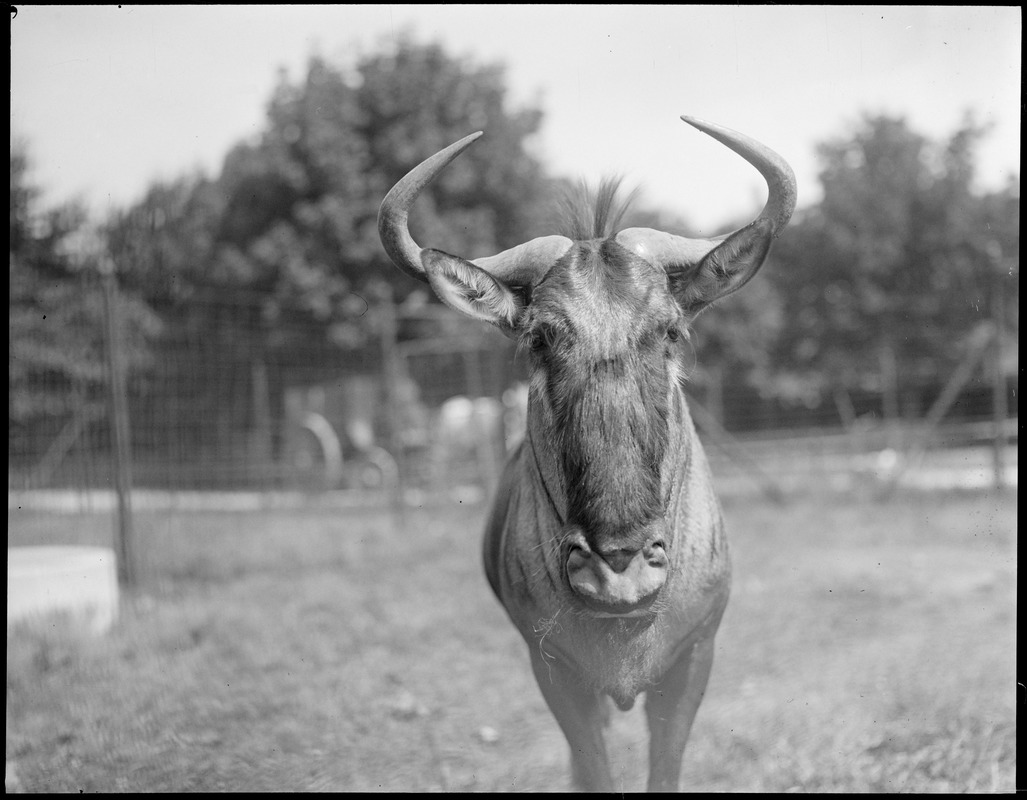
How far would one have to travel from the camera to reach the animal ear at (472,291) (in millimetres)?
2920

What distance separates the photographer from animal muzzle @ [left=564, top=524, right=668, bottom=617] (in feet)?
8.15

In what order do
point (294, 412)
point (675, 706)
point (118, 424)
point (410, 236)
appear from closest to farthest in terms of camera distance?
point (410, 236)
point (675, 706)
point (118, 424)
point (294, 412)

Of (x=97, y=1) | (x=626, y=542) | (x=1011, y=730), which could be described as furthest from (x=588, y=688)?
(x=97, y=1)

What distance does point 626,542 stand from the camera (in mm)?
2506

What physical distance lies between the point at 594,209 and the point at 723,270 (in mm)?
801

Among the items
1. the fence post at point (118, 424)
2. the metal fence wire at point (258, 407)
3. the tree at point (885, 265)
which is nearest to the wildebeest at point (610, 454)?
the metal fence wire at point (258, 407)

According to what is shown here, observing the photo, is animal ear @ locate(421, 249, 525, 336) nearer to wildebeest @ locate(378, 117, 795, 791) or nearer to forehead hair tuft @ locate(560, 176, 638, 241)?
wildebeest @ locate(378, 117, 795, 791)

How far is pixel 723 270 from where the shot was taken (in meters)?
2.96

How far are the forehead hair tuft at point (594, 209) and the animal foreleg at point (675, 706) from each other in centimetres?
181

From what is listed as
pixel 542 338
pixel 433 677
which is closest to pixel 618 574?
pixel 542 338

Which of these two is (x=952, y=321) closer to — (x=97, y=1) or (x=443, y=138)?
Result: (x=443, y=138)

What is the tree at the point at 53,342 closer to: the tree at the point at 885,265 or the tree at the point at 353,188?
the tree at the point at 353,188

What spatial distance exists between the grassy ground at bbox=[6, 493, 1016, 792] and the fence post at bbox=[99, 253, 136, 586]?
8.9 inches

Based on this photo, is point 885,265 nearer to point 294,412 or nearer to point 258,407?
point 294,412
